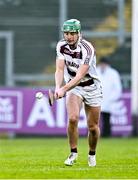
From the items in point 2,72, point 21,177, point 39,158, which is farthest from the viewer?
point 2,72

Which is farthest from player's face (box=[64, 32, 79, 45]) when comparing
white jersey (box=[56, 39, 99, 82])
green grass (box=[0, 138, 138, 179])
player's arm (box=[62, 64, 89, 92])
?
green grass (box=[0, 138, 138, 179])

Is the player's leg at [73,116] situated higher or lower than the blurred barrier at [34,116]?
higher

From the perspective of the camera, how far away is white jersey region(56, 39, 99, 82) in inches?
560

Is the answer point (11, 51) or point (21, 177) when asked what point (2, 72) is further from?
point (21, 177)

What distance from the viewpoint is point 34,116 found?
2709 centimetres

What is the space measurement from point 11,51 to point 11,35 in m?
0.64

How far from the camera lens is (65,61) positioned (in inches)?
567

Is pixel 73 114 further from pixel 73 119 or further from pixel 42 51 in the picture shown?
pixel 42 51

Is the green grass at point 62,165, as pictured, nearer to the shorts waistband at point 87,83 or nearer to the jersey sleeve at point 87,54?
the shorts waistband at point 87,83

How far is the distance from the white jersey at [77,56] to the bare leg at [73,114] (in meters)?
0.30

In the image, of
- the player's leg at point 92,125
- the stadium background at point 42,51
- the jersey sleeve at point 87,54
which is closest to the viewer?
the jersey sleeve at point 87,54

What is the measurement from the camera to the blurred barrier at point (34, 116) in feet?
88.4

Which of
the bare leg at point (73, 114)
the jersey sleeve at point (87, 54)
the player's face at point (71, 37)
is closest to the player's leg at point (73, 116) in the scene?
the bare leg at point (73, 114)

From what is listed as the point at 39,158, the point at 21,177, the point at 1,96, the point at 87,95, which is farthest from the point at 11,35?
the point at 21,177
